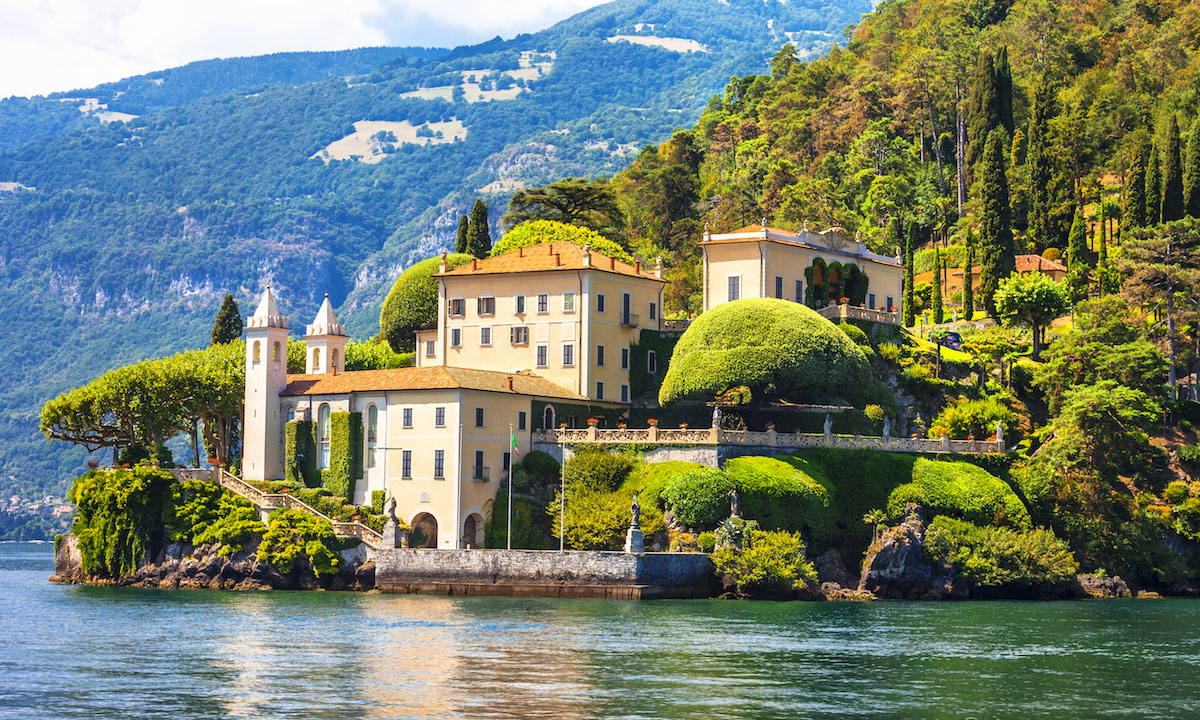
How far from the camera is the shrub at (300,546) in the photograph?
71.9m

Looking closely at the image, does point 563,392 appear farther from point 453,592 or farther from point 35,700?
point 35,700

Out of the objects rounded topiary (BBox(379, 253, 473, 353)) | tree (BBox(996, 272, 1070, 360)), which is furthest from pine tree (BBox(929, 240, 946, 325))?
rounded topiary (BBox(379, 253, 473, 353))

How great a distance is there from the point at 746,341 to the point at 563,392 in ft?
33.3

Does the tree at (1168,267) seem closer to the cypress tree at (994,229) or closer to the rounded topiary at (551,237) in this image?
the cypress tree at (994,229)

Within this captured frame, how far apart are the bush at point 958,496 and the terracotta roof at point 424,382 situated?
57.7 ft

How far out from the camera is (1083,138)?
114 metres

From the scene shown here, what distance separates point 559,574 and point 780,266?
27.5 meters

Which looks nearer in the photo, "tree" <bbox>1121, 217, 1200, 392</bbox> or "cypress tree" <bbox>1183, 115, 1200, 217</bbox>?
"tree" <bbox>1121, 217, 1200, 392</bbox>

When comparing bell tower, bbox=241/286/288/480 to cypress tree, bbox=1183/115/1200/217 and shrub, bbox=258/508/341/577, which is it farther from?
cypress tree, bbox=1183/115/1200/217

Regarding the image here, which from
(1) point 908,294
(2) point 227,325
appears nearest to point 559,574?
(1) point 908,294

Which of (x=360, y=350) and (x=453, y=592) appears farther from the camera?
(x=360, y=350)

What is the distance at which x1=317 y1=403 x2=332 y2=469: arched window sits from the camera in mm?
78938

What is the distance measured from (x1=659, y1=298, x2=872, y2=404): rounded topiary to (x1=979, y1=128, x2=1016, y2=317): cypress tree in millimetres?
19512

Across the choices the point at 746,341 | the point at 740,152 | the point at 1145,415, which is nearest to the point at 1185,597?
the point at 1145,415
